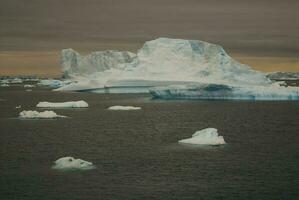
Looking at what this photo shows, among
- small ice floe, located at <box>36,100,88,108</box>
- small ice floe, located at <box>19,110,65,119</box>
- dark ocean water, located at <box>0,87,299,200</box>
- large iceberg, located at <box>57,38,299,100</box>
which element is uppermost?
large iceberg, located at <box>57,38,299,100</box>

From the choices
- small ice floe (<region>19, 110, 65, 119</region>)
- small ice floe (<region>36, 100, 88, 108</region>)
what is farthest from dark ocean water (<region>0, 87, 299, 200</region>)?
small ice floe (<region>36, 100, 88, 108</region>)

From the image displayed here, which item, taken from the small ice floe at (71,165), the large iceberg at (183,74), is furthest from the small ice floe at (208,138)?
the large iceberg at (183,74)

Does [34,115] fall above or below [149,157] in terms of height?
above

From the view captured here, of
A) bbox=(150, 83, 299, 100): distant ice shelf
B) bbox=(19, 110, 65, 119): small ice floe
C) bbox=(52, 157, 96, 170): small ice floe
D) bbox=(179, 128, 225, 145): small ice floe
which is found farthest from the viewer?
bbox=(150, 83, 299, 100): distant ice shelf

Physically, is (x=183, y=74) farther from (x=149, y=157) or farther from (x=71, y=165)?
(x=71, y=165)

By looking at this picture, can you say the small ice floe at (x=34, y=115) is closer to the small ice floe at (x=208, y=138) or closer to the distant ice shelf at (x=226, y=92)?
the small ice floe at (x=208, y=138)

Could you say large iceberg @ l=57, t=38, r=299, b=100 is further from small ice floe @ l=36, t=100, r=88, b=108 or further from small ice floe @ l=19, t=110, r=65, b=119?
small ice floe @ l=19, t=110, r=65, b=119

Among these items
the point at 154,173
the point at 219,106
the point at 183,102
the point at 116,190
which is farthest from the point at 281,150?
the point at 183,102

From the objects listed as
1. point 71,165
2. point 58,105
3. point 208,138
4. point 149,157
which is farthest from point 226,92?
point 71,165
